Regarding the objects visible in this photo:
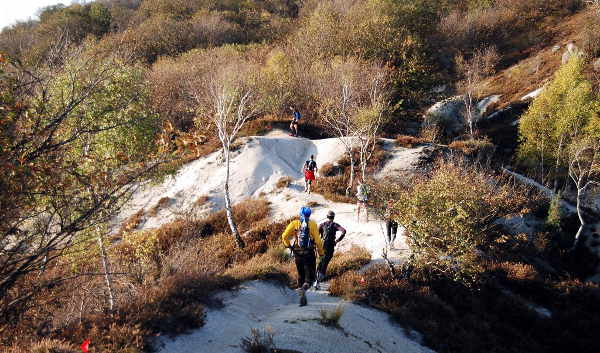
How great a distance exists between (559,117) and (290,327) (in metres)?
32.7

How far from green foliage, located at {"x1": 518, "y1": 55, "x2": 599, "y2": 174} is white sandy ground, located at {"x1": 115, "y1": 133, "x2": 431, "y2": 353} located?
13.5 metres

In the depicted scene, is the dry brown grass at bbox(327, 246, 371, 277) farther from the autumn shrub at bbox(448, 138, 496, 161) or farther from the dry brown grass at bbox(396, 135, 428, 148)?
the autumn shrub at bbox(448, 138, 496, 161)

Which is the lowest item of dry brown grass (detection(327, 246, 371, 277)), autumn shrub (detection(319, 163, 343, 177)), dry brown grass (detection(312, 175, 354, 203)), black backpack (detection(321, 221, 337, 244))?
dry brown grass (detection(312, 175, 354, 203))

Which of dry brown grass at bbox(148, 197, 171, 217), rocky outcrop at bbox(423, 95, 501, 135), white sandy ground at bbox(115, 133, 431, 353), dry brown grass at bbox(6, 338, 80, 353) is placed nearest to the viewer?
dry brown grass at bbox(6, 338, 80, 353)

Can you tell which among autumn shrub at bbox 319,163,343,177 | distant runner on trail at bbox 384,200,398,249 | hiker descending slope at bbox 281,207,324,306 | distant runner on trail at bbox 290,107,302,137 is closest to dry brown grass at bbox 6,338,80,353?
hiker descending slope at bbox 281,207,324,306

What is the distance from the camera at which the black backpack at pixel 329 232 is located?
29.1 feet

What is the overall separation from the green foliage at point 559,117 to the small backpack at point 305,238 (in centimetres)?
2833

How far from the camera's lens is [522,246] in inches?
678

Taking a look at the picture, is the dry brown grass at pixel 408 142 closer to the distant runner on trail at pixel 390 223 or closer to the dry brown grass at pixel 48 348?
the distant runner on trail at pixel 390 223

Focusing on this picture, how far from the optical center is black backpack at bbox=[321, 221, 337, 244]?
29.1 feet

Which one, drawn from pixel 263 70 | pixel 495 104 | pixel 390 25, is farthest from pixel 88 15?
pixel 495 104

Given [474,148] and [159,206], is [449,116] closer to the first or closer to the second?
[474,148]

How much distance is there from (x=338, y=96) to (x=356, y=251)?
16.9m

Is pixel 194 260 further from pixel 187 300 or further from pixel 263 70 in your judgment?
pixel 263 70
